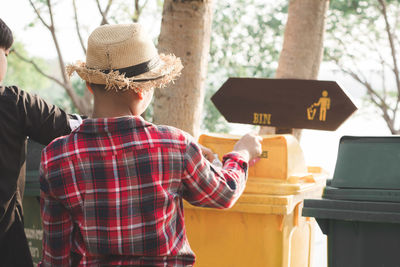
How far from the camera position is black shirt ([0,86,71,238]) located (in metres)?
2.23

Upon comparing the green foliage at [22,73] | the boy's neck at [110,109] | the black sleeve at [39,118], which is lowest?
the green foliage at [22,73]

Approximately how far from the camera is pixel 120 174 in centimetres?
185

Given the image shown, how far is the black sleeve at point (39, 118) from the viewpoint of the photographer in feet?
7.41

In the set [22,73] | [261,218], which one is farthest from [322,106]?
[22,73]

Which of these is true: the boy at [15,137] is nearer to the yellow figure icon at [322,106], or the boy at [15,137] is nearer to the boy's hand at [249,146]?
the boy's hand at [249,146]

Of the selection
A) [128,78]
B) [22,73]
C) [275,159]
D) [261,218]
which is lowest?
[22,73]

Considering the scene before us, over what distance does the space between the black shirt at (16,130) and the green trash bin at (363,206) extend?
1.36 meters

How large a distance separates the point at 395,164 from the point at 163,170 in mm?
1413

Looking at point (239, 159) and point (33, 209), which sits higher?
point (239, 159)

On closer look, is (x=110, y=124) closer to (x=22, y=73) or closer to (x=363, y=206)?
(x=363, y=206)

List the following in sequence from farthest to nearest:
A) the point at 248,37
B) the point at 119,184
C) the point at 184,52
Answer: the point at 248,37 < the point at 184,52 < the point at 119,184

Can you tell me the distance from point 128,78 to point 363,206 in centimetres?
144

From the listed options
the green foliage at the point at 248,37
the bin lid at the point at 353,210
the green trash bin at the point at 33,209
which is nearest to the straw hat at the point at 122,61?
the bin lid at the point at 353,210

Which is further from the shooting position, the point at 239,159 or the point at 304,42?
the point at 304,42
